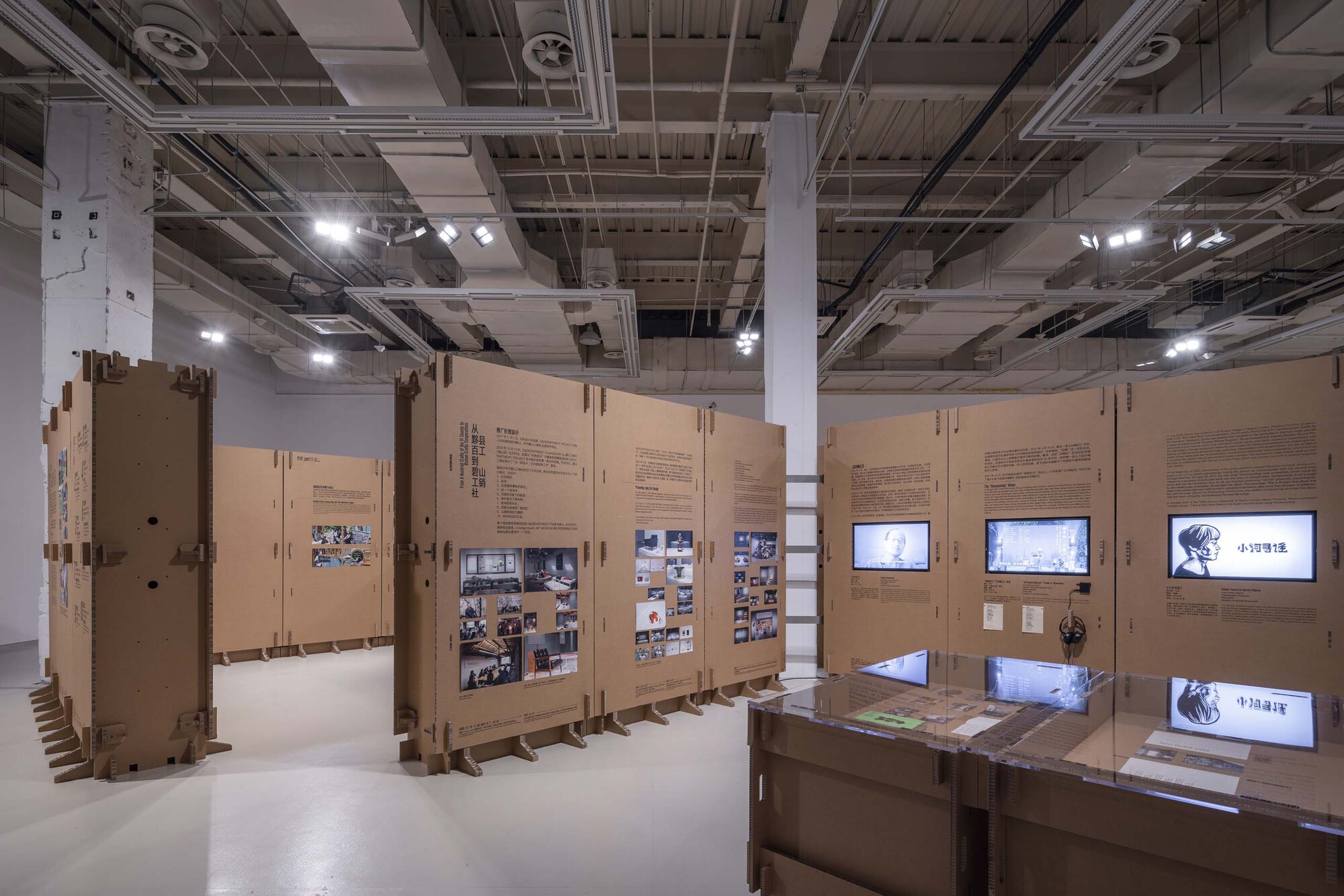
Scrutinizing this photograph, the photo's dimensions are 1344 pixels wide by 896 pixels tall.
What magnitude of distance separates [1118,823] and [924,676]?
4.19 feet

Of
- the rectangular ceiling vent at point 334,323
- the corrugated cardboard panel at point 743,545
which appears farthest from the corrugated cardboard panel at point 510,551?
the rectangular ceiling vent at point 334,323

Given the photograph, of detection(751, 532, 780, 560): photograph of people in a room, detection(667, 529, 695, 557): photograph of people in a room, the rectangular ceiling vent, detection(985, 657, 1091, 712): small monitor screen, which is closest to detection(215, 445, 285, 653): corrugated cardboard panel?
the rectangular ceiling vent

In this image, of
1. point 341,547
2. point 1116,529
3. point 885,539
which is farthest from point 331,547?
point 1116,529

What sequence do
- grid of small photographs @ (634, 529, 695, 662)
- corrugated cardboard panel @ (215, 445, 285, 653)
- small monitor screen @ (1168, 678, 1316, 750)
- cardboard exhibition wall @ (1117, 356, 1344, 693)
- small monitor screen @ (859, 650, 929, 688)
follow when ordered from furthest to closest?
corrugated cardboard panel @ (215, 445, 285, 653) → grid of small photographs @ (634, 529, 695, 662) → cardboard exhibition wall @ (1117, 356, 1344, 693) → small monitor screen @ (859, 650, 929, 688) → small monitor screen @ (1168, 678, 1316, 750)

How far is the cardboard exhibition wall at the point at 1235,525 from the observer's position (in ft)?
13.6

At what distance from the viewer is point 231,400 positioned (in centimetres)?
1346

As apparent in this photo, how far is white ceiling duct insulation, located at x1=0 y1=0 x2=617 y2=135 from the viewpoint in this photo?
440 centimetres

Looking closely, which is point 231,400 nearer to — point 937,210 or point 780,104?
point 780,104

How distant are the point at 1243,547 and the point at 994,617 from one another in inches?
73.1

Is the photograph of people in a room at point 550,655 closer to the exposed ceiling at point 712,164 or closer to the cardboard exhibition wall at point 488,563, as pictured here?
the cardboard exhibition wall at point 488,563

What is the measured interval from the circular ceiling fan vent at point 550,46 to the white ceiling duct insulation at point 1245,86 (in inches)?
132

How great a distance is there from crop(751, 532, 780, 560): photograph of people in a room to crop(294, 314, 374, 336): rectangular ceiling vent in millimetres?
7047

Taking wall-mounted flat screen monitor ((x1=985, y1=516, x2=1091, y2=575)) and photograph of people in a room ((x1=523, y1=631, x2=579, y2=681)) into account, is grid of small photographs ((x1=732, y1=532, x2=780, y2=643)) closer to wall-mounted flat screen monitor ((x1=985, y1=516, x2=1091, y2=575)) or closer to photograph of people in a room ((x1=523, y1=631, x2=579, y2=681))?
photograph of people in a room ((x1=523, y1=631, x2=579, y2=681))

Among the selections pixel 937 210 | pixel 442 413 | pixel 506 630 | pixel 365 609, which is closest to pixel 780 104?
pixel 937 210
